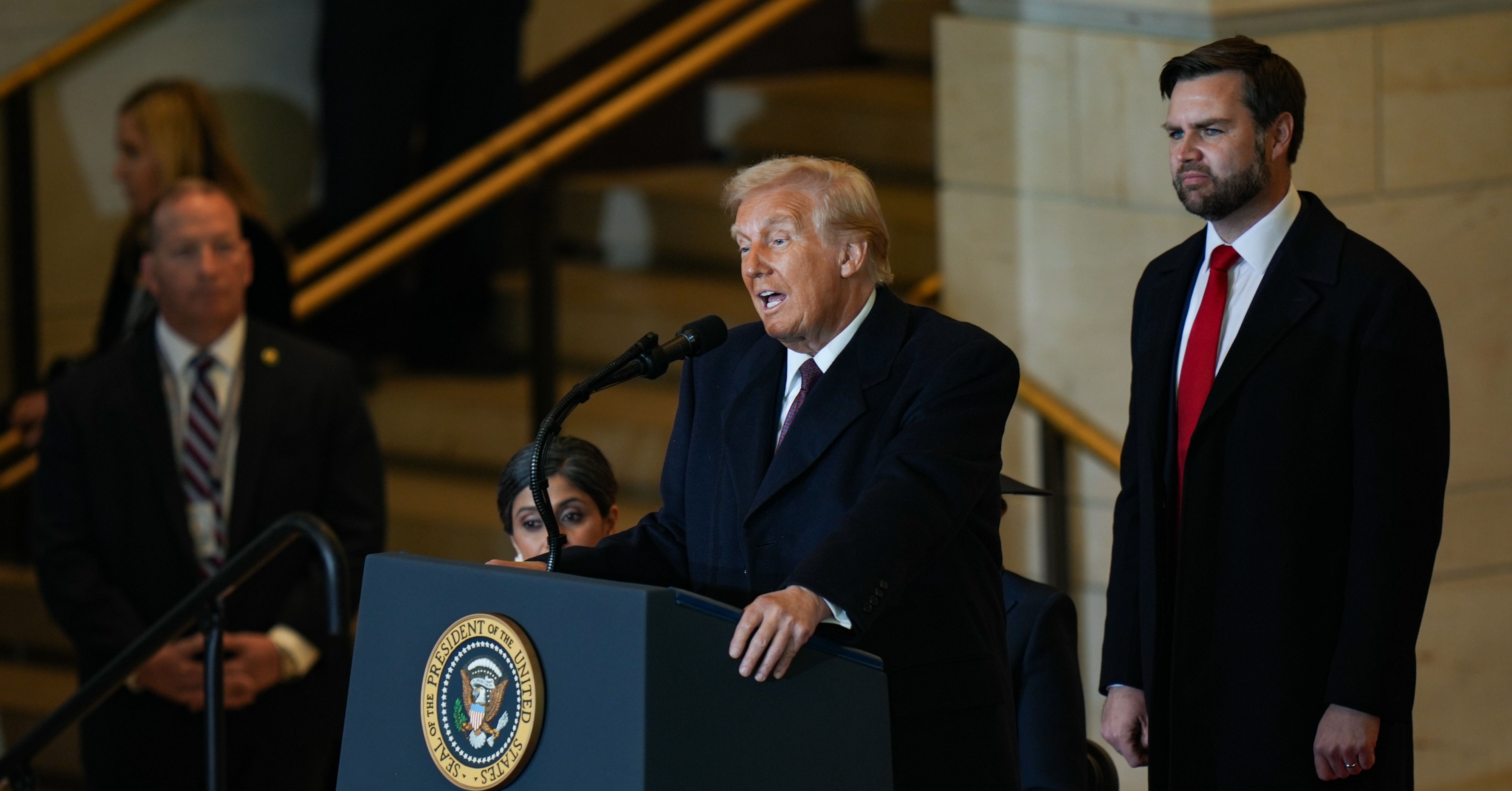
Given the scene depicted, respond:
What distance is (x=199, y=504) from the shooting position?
4.28m

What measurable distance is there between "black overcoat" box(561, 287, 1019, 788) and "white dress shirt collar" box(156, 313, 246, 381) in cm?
205

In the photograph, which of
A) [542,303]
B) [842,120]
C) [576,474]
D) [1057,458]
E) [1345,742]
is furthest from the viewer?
[842,120]

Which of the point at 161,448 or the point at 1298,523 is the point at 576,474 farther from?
the point at 161,448

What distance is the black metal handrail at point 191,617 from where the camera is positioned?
371 centimetres

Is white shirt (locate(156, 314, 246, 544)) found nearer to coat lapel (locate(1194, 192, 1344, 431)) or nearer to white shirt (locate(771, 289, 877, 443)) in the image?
white shirt (locate(771, 289, 877, 443))

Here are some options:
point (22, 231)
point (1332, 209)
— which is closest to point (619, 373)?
point (1332, 209)

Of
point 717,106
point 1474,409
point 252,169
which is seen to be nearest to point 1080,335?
point 1474,409

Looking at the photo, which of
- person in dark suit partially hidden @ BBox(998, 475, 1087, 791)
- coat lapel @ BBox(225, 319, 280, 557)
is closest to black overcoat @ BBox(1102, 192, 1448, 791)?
person in dark suit partially hidden @ BBox(998, 475, 1087, 791)

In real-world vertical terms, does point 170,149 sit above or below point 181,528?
above

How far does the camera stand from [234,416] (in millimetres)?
4309

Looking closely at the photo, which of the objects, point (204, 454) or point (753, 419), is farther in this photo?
point (204, 454)

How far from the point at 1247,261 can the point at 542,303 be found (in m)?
2.92

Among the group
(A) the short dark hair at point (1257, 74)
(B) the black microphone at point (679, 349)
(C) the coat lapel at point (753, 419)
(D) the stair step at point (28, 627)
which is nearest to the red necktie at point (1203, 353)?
(A) the short dark hair at point (1257, 74)

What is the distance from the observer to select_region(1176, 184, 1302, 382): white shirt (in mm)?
2865
